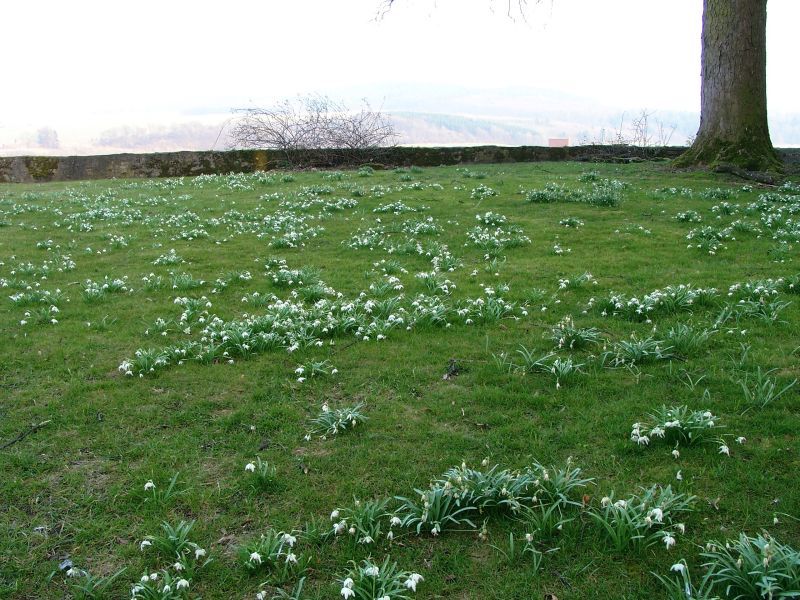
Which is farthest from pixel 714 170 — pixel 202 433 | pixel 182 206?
pixel 202 433

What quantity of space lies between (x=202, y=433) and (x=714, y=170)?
52.4 feet

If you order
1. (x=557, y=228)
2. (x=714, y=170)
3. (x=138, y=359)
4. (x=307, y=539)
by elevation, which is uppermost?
(x=714, y=170)

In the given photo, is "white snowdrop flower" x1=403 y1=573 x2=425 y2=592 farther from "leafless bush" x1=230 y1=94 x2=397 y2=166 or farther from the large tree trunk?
"leafless bush" x1=230 y1=94 x2=397 y2=166

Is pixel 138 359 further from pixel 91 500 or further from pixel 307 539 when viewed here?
pixel 307 539

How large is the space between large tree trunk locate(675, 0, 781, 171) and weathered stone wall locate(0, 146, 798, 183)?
18.9 feet

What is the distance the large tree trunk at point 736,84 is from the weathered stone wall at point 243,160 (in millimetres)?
5764

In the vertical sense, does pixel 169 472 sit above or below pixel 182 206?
below

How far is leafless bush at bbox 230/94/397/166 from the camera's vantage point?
2394 centimetres

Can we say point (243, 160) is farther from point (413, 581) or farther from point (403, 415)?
point (413, 581)

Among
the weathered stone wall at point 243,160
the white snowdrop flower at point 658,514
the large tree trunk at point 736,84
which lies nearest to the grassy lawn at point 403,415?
the white snowdrop flower at point 658,514

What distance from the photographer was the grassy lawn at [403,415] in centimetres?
314

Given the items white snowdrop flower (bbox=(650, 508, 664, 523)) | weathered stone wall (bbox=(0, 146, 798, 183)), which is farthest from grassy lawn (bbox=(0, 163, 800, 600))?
weathered stone wall (bbox=(0, 146, 798, 183))

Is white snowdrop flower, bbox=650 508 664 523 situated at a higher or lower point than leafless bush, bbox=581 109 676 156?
lower

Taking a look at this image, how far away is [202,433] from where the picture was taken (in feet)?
14.7
